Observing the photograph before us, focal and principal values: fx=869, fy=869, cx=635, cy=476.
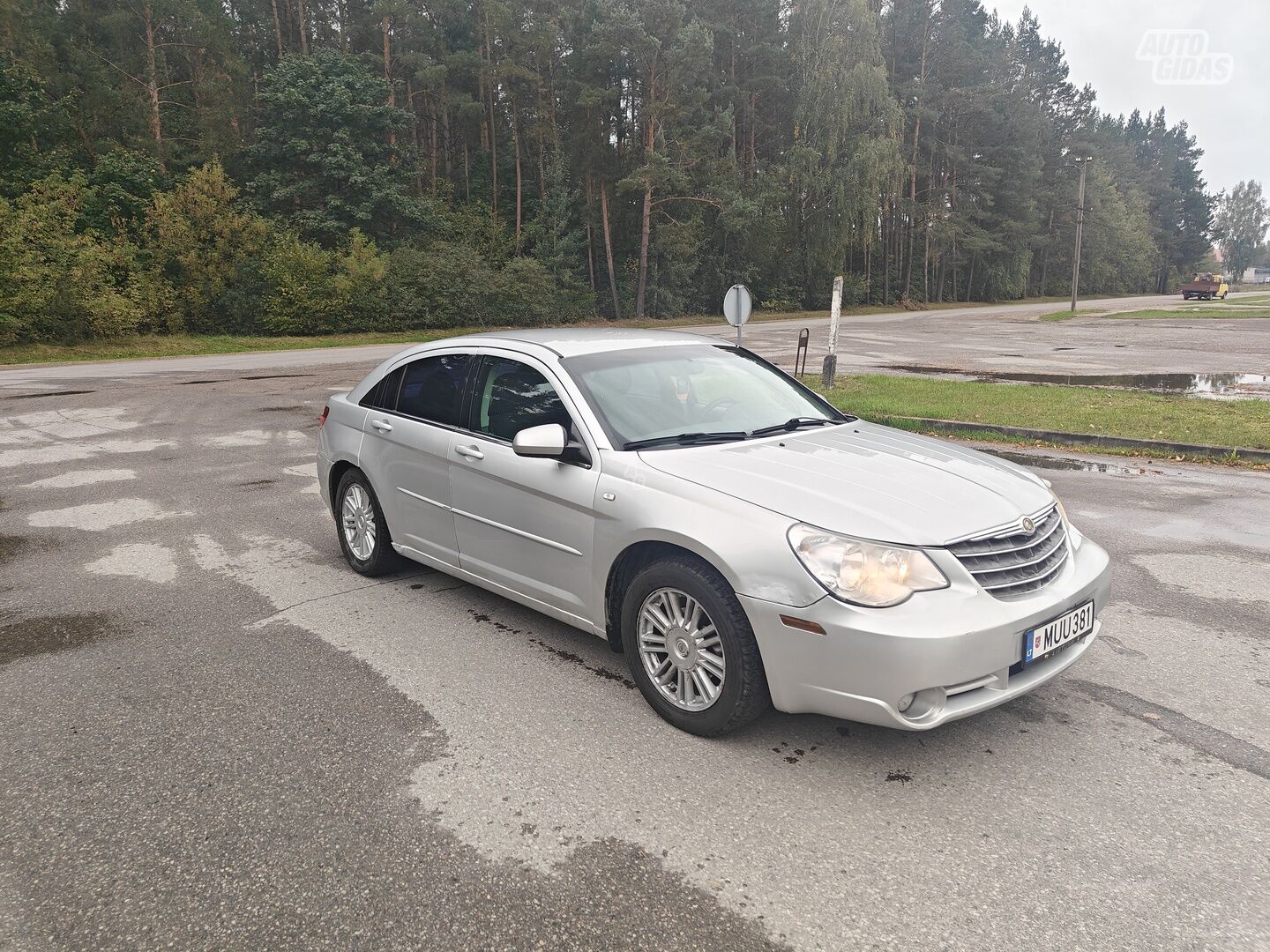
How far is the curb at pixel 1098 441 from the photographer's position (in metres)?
9.82

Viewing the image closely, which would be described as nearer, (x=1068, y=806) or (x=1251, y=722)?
(x=1068, y=806)

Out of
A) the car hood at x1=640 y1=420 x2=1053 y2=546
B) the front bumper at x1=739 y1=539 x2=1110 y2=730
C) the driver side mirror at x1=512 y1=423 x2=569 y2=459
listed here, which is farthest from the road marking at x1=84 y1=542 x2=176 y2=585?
the front bumper at x1=739 y1=539 x2=1110 y2=730

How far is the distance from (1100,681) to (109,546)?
264 inches

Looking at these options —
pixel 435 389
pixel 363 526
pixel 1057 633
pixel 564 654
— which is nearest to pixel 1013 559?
pixel 1057 633

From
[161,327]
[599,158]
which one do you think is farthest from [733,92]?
[161,327]

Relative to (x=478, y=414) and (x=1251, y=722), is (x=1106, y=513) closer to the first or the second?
(x=1251, y=722)

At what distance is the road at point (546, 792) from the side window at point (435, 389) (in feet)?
3.74

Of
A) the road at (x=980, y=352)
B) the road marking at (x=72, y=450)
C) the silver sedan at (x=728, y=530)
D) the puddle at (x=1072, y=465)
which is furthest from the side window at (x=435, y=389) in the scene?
the road at (x=980, y=352)

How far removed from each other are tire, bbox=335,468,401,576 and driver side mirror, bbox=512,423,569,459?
178 centimetres

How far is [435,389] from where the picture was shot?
16.8 feet

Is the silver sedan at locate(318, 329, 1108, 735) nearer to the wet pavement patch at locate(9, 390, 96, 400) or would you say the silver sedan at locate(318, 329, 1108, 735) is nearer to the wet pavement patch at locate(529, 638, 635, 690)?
the wet pavement patch at locate(529, 638, 635, 690)

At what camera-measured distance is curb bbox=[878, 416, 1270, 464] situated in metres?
9.82

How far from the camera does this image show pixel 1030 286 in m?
85.2

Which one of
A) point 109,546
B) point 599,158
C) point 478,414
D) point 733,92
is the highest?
point 733,92
